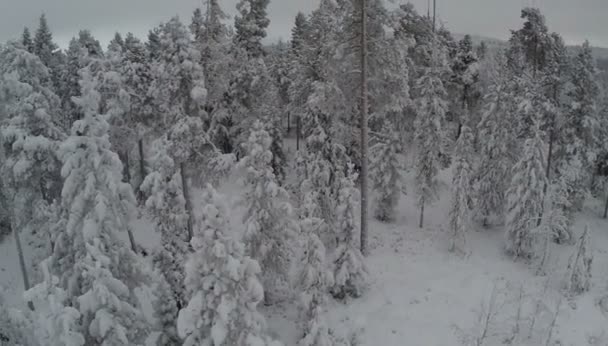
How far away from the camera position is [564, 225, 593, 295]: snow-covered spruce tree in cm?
2470

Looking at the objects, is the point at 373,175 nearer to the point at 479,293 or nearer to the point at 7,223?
the point at 479,293

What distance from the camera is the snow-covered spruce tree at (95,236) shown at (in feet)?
45.6

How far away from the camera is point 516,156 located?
32.7 meters

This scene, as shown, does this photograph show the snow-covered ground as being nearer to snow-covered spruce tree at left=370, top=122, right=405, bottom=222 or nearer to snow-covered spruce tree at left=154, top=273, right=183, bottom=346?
snow-covered spruce tree at left=370, top=122, right=405, bottom=222

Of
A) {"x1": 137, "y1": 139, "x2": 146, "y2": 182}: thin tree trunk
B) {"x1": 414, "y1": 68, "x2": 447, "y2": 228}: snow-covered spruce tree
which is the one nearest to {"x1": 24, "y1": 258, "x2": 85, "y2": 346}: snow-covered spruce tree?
{"x1": 137, "y1": 139, "x2": 146, "y2": 182}: thin tree trunk

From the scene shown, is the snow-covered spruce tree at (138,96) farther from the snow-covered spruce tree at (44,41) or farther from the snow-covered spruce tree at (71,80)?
the snow-covered spruce tree at (44,41)

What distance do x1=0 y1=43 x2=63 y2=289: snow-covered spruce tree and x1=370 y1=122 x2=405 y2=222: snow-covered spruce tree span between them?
19.9m

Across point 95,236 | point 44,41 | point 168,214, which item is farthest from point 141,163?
point 44,41

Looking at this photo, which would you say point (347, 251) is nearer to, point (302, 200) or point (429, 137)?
point (302, 200)

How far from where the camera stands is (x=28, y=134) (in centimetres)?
2338

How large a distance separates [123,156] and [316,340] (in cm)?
2619

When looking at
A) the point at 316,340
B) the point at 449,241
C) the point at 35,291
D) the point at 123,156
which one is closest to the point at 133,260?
the point at 35,291

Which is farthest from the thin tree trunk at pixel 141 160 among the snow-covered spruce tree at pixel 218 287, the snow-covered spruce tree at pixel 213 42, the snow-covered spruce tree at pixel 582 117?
the snow-covered spruce tree at pixel 582 117

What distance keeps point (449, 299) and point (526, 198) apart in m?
9.71
